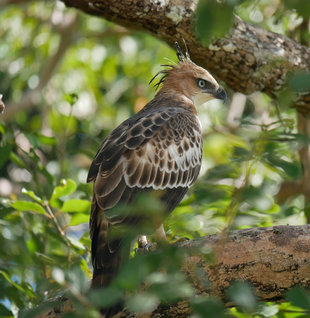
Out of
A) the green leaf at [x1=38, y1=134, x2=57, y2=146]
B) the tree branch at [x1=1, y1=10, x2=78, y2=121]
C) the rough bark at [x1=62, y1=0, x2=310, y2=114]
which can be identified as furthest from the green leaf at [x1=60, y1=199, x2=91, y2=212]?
the tree branch at [x1=1, y1=10, x2=78, y2=121]

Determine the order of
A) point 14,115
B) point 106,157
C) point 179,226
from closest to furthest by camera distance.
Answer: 1. point 179,226
2. point 106,157
3. point 14,115

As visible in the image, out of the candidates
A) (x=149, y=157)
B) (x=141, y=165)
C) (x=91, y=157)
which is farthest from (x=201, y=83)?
(x=141, y=165)

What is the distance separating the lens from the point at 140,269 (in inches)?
65.2

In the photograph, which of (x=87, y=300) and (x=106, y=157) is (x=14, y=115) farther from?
(x=87, y=300)

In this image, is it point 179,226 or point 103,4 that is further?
point 103,4

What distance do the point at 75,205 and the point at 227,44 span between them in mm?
1865

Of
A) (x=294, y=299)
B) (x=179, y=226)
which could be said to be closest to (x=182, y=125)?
(x=179, y=226)

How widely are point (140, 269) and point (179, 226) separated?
0.97m

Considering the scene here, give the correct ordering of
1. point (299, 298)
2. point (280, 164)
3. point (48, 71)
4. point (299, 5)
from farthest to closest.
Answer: point (48, 71) → point (280, 164) → point (299, 298) → point (299, 5)

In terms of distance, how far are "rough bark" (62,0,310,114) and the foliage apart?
11.6 inches

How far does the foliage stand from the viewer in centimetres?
178

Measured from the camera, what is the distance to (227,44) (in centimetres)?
485

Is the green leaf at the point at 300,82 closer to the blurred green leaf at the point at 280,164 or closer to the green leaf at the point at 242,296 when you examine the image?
the green leaf at the point at 242,296

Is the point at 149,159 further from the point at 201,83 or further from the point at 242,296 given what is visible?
the point at 242,296
